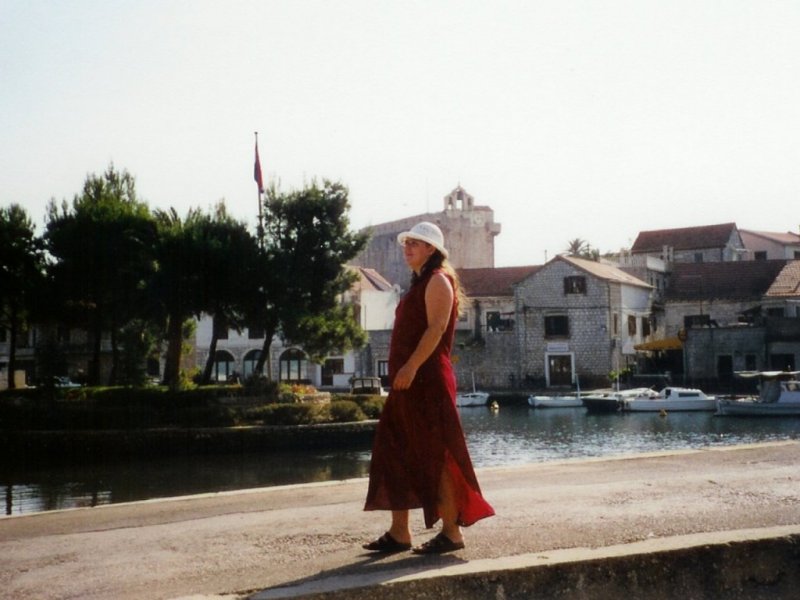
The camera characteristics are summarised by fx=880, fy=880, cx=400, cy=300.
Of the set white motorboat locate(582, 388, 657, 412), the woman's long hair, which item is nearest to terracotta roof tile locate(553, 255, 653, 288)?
white motorboat locate(582, 388, 657, 412)

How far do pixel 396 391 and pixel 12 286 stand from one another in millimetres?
37947

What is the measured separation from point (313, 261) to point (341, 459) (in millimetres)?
11130

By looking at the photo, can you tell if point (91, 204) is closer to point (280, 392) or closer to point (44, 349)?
point (44, 349)

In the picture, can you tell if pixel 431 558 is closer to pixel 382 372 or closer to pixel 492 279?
pixel 382 372

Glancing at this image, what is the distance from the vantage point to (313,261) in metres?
37.4

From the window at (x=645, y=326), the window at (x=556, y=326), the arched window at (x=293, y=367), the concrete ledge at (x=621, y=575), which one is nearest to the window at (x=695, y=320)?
the window at (x=645, y=326)

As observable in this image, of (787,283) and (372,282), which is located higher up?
(372,282)

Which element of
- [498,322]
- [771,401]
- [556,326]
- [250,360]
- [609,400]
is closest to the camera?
[771,401]

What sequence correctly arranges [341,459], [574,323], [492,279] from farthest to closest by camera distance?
1. [492,279]
2. [574,323]
3. [341,459]

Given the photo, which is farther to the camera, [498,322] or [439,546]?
[498,322]

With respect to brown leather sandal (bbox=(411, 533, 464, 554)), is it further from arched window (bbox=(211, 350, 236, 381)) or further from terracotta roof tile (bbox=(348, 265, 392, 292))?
terracotta roof tile (bbox=(348, 265, 392, 292))

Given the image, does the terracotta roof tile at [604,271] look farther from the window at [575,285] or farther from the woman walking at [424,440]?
the woman walking at [424,440]

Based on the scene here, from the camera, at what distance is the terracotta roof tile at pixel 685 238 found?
2813 inches

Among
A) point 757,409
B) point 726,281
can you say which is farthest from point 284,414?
point 726,281
